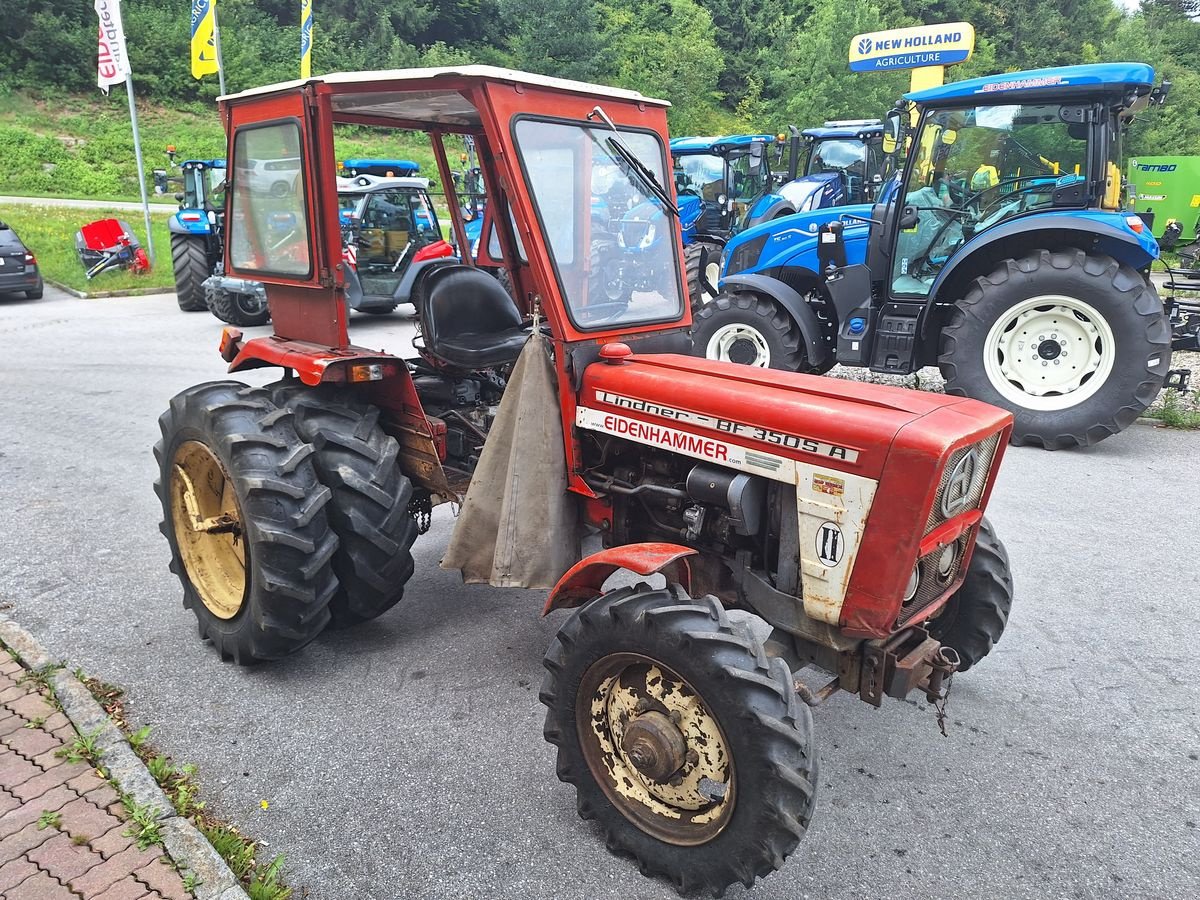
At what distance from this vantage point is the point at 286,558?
10.2 ft

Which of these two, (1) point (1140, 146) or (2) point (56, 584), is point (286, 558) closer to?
(2) point (56, 584)

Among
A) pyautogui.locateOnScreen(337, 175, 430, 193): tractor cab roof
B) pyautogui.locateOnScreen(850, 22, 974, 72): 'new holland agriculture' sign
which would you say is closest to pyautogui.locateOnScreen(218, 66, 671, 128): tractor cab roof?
pyautogui.locateOnScreen(337, 175, 430, 193): tractor cab roof

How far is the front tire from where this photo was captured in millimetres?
6121

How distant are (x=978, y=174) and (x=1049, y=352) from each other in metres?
1.54

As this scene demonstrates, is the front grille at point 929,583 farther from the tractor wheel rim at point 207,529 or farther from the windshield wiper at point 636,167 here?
the tractor wheel rim at point 207,529

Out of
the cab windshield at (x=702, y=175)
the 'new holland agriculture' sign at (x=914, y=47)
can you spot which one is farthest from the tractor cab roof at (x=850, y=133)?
the 'new holland agriculture' sign at (x=914, y=47)

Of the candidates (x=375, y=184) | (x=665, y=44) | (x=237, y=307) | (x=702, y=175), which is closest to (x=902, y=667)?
(x=375, y=184)

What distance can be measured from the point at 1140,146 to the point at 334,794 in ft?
92.3

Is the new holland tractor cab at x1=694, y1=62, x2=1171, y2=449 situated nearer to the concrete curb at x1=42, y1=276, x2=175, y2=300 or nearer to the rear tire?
the rear tire

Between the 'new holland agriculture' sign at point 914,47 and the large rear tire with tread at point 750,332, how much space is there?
9249 mm

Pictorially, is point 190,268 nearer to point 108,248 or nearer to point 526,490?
point 108,248

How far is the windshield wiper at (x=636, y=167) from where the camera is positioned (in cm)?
309

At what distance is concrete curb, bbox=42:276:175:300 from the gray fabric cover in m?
13.9

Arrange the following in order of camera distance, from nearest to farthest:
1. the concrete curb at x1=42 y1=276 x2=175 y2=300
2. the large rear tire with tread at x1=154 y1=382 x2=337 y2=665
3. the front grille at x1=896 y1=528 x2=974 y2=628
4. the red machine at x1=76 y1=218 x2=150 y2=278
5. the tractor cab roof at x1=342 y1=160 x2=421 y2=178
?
the front grille at x1=896 y1=528 x2=974 y2=628, the large rear tire with tread at x1=154 y1=382 x2=337 y2=665, the concrete curb at x1=42 y1=276 x2=175 y2=300, the tractor cab roof at x1=342 y1=160 x2=421 y2=178, the red machine at x1=76 y1=218 x2=150 y2=278
